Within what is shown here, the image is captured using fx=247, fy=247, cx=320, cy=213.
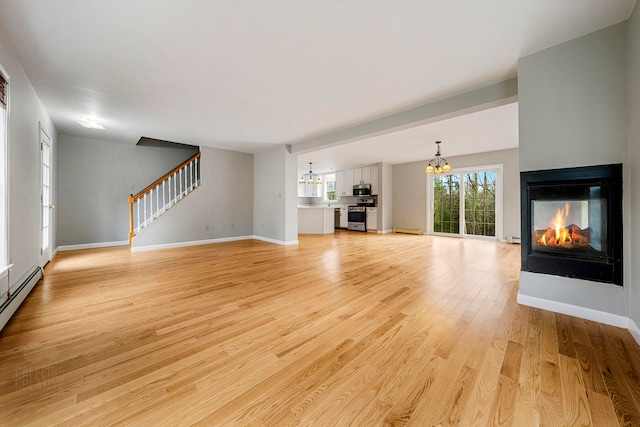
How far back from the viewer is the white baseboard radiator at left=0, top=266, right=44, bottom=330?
6.35 ft

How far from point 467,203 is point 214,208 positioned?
688 cm

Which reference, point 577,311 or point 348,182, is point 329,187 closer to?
point 348,182

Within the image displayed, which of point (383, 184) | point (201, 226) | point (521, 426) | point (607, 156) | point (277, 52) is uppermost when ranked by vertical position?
point (277, 52)

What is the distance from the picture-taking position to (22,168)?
259cm

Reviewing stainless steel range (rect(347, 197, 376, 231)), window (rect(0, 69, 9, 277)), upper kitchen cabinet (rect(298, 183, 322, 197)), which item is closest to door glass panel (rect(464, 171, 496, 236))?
stainless steel range (rect(347, 197, 376, 231))

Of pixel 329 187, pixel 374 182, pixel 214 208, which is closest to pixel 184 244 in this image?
pixel 214 208

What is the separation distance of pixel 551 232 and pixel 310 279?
247 cm

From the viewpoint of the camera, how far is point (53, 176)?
446 cm

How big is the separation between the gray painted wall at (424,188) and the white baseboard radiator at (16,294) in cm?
741

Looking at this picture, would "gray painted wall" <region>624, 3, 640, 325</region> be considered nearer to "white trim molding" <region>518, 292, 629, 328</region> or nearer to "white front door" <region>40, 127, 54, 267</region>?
"white trim molding" <region>518, 292, 629, 328</region>

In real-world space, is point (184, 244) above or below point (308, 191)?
below

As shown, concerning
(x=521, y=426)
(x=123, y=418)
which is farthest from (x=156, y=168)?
(x=521, y=426)

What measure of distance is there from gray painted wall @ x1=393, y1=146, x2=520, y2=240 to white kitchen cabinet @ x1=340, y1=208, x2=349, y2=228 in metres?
→ 1.69

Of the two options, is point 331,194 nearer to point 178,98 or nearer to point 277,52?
point 178,98
